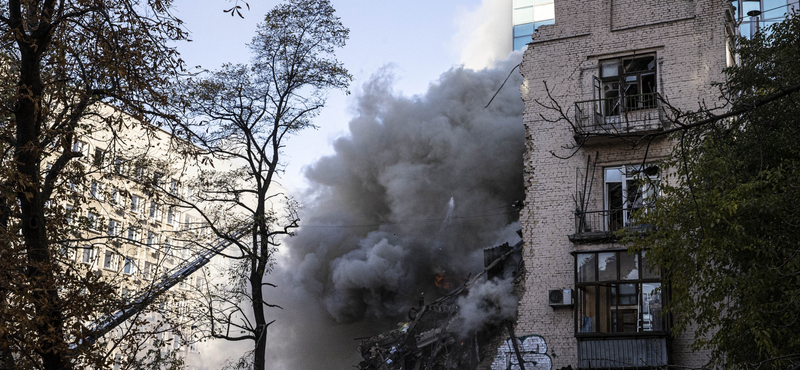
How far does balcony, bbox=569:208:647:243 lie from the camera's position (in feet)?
64.0

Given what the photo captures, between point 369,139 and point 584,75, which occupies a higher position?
point 369,139

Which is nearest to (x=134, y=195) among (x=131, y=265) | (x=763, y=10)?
(x=763, y=10)

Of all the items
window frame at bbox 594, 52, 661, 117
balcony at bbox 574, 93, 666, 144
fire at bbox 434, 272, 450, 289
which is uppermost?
window frame at bbox 594, 52, 661, 117

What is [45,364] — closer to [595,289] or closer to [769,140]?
[769,140]

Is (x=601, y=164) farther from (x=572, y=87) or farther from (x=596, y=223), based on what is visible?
(x=572, y=87)

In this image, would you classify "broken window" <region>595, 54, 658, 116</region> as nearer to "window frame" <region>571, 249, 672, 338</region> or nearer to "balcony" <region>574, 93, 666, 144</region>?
"balcony" <region>574, 93, 666, 144</region>

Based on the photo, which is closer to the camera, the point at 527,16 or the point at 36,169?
the point at 36,169

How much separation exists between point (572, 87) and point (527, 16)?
113 ft

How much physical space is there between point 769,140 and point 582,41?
8593 mm

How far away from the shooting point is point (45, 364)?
878 centimetres

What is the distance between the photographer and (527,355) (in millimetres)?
19750

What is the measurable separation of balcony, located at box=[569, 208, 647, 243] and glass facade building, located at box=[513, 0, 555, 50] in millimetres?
34434

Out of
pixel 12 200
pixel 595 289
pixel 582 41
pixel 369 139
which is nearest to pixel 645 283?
pixel 595 289

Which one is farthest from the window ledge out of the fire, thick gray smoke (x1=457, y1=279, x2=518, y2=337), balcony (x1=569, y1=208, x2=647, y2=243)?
the fire
